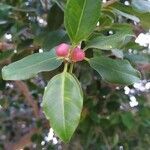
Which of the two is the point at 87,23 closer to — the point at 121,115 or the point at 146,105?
the point at 121,115

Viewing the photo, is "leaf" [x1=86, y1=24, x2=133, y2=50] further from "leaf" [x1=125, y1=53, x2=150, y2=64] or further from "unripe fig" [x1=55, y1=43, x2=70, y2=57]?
"leaf" [x1=125, y1=53, x2=150, y2=64]

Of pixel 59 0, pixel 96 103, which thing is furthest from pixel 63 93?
pixel 96 103

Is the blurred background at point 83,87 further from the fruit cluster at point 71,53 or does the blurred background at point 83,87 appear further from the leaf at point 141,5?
the fruit cluster at point 71,53

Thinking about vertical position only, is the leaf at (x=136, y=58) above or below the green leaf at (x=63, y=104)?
below

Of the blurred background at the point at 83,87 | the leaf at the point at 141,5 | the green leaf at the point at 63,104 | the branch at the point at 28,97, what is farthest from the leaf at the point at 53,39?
the branch at the point at 28,97

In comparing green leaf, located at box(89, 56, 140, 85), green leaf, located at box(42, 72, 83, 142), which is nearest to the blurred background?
green leaf, located at box(89, 56, 140, 85)

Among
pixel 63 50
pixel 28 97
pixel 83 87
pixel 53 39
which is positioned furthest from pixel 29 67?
pixel 28 97
